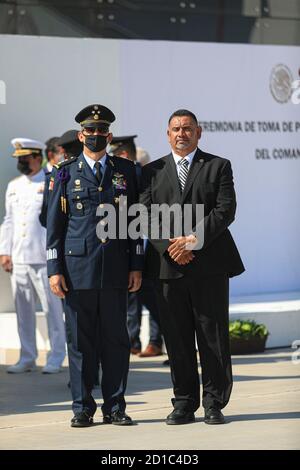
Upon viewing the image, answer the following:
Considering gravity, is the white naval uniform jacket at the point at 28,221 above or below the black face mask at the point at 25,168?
below

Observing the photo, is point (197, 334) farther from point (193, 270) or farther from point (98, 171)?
point (98, 171)

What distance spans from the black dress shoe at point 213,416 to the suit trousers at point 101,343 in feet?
1.69

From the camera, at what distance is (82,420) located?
8.08 metres

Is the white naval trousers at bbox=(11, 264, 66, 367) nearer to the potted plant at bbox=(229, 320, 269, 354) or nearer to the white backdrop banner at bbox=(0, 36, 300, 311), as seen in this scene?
the potted plant at bbox=(229, 320, 269, 354)

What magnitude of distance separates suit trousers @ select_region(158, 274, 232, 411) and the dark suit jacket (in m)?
0.08

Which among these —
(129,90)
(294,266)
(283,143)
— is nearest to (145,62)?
Answer: (129,90)

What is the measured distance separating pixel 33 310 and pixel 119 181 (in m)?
3.44

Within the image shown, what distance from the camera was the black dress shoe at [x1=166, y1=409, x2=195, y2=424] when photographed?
812 cm

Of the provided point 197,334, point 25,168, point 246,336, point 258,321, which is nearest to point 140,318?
point 246,336

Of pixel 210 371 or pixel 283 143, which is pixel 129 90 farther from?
pixel 210 371

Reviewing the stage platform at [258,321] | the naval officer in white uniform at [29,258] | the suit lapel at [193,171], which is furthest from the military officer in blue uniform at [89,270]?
the stage platform at [258,321]

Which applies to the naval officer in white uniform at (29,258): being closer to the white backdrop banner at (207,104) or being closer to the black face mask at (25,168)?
the black face mask at (25,168)

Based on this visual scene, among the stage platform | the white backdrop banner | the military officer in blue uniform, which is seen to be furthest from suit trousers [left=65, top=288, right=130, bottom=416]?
the white backdrop banner

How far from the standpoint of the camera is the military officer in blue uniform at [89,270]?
26.4 ft
